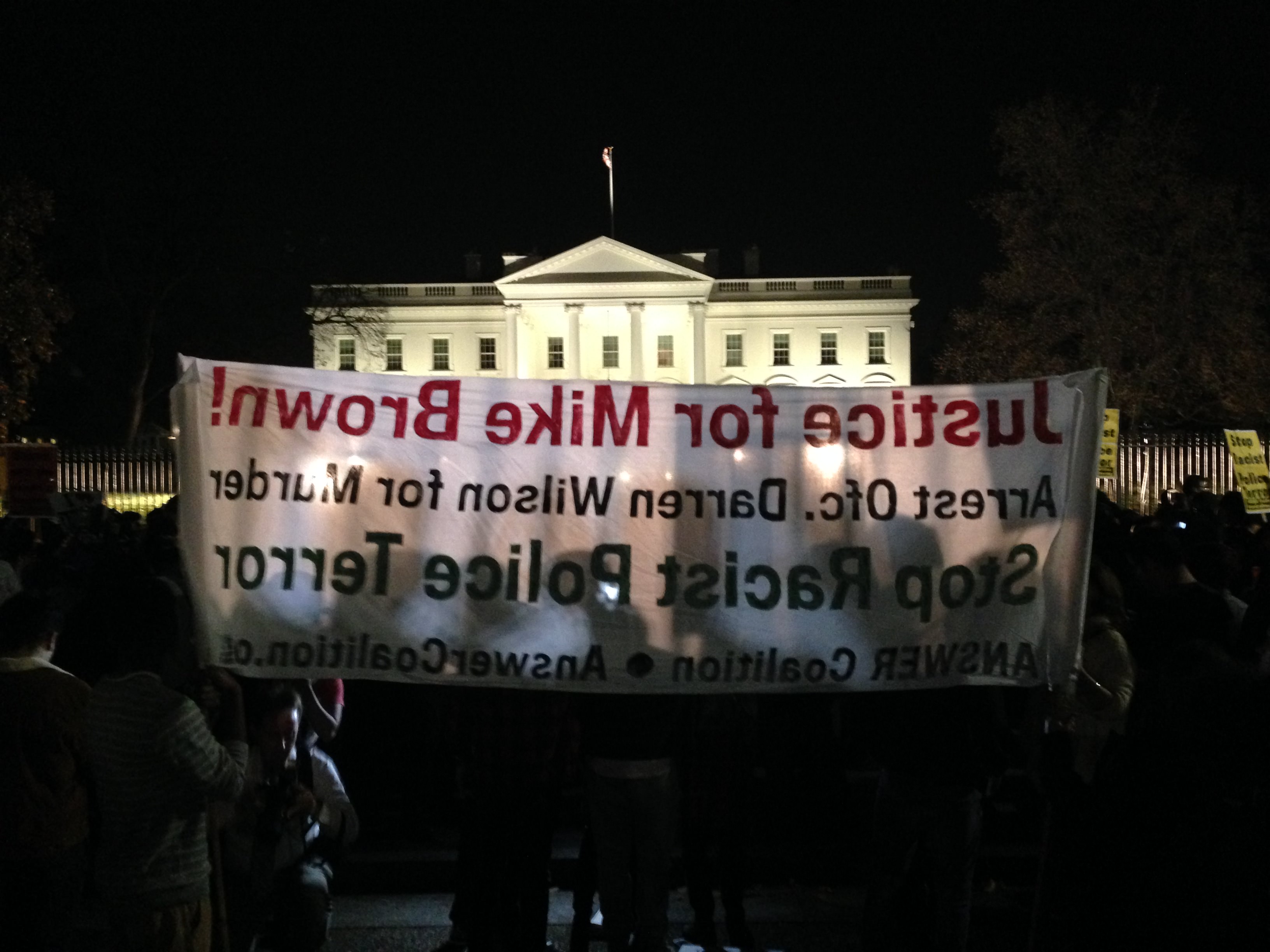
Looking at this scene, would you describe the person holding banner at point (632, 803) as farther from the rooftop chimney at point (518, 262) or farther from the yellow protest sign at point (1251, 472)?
the rooftop chimney at point (518, 262)

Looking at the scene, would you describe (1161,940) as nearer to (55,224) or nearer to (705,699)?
(705,699)

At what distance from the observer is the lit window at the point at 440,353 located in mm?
64625

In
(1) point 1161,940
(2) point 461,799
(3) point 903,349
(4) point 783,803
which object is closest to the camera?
(1) point 1161,940

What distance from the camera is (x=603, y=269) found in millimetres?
64375

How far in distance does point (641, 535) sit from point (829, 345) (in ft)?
201

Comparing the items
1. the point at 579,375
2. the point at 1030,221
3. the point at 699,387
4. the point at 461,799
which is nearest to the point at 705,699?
the point at 461,799

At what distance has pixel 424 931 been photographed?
525 centimetres

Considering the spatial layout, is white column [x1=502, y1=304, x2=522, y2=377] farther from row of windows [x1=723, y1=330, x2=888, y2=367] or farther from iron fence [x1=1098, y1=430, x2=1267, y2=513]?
iron fence [x1=1098, y1=430, x2=1267, y2=513]

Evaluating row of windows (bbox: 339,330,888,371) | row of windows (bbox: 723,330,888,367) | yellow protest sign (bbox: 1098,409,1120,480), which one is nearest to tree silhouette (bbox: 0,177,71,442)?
yellow protest sign (bbox: 1098,409,1120,480)

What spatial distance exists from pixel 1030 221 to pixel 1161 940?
31.0 metres

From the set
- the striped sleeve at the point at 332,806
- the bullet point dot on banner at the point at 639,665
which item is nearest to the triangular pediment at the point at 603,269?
the striped sleeve at the point at 332,806

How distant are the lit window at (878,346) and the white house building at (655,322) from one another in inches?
2.0

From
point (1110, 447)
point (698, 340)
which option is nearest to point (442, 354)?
point (698, 340)

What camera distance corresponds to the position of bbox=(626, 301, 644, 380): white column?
63469 millimetres
